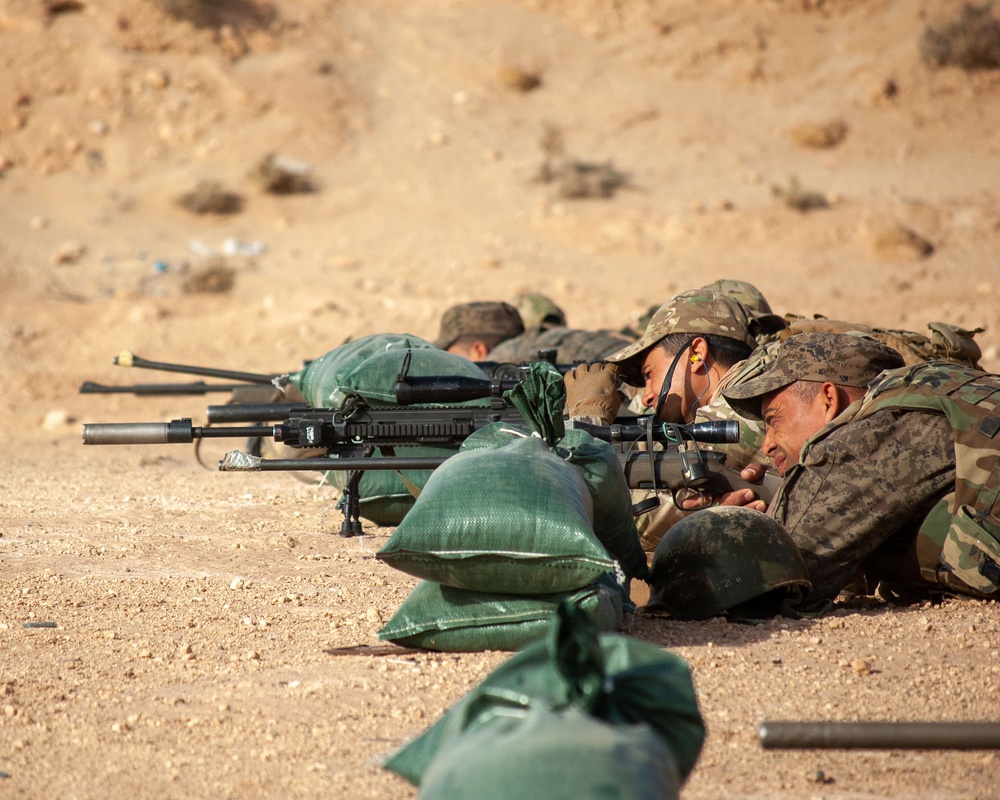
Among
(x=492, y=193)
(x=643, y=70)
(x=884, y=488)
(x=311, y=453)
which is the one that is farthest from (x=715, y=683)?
(x=643, y=70)

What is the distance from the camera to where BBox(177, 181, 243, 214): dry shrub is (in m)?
16.2

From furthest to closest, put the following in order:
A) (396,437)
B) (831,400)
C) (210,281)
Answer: (210,281), (396,437), (831,400)

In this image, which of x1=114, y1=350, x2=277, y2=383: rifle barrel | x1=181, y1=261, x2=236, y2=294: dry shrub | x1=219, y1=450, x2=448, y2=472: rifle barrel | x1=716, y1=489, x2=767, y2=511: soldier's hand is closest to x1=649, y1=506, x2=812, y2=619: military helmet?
x1=716, y1=489, x2=767, y2=511: soldier's hand

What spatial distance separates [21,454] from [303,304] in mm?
4779

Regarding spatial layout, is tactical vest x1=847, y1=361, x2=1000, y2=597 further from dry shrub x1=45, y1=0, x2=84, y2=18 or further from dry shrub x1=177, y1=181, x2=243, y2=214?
dry shrub x1=45, y1=0, x2=84, y2=18

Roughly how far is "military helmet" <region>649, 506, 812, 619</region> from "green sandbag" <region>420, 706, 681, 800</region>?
1980mm

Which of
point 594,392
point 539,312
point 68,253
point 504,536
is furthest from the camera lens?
point 68,253

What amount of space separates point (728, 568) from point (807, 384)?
97cm

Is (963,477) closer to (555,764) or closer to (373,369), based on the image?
(555,764)

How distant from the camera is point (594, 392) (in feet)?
18.8

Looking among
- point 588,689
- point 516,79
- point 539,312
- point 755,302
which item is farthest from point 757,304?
point 516,79

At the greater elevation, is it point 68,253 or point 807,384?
point 807,384

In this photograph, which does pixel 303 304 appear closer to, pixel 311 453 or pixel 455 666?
pixel 311 453

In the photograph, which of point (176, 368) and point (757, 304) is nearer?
point (757, 304)
